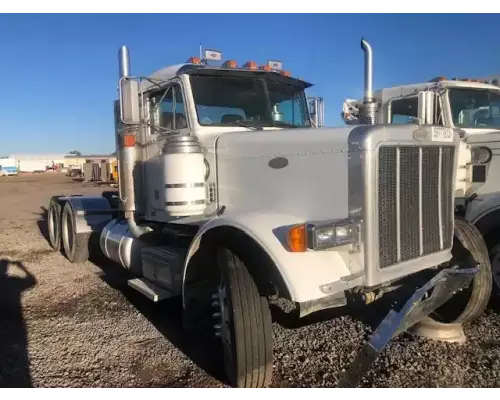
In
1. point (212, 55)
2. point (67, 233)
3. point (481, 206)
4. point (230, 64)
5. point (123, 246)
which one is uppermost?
point (212, 55)

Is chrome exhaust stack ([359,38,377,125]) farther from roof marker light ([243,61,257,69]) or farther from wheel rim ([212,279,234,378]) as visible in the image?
wheel rim ([212,279,234,378])

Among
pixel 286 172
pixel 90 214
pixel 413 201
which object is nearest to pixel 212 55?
pixel 286 172

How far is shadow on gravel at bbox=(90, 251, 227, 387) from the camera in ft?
12.3

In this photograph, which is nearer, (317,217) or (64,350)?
(317,217)

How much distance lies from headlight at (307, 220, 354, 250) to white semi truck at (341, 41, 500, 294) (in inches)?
48.6

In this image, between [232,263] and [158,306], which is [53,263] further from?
[232,263]

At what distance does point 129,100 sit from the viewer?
4258mm

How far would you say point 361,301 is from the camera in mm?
3416

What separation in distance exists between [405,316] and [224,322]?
1335 millimetres

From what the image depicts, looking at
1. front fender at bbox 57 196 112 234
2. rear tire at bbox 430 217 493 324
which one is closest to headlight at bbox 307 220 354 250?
rear tire at bbox 430 217 493 324

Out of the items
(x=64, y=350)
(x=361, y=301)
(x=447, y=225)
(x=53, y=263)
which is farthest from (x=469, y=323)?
(x=53, y=263)

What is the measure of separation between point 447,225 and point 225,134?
2130 millimetres

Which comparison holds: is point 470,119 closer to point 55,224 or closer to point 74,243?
point 74,243

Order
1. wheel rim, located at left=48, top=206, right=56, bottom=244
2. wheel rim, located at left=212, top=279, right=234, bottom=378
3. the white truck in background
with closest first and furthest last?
wheel rim, located at left=212, top=279, right=234, bottom=378, wheel rim, located at left=48, top=206, right=56, bottom=244, the white truck in background
